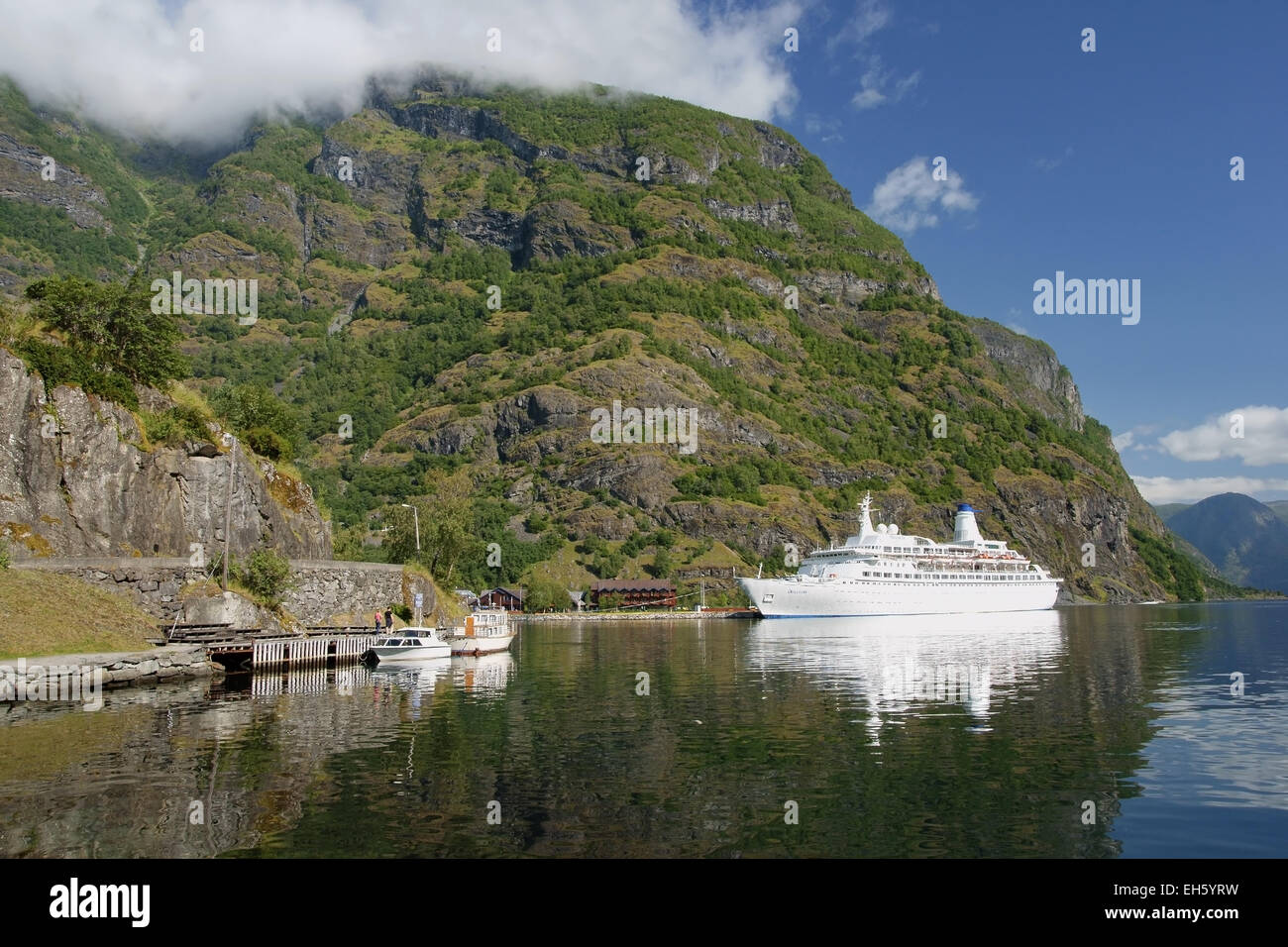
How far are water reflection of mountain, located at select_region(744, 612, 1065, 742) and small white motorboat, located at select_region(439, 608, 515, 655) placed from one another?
2126 cm

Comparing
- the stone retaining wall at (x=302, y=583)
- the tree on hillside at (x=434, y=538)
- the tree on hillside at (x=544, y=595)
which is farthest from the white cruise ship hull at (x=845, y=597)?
the stone retaining wall at (x=302, y=583)

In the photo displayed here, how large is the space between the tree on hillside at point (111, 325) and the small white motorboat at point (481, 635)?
29.3 m

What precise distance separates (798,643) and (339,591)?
42829mm

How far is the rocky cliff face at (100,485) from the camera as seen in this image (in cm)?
5084

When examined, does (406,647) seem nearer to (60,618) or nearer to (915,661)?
(60,618)

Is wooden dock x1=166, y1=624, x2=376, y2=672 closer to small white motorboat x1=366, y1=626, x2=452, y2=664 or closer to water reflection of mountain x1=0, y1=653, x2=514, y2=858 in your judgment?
small white motorboat x1=366, y1=626, x2=452, y2=664

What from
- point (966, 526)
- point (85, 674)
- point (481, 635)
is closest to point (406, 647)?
point (481, 635)

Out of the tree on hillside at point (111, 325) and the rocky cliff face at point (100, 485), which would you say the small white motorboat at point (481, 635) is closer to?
the rocky cliff face at point (100, 485)

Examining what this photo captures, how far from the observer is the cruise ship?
147 m

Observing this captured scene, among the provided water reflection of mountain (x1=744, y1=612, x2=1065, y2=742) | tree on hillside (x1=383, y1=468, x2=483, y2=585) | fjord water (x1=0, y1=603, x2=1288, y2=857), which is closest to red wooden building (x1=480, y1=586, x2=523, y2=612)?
tree on hillside (x1=383, y1=468, x2=483, y2=585)
